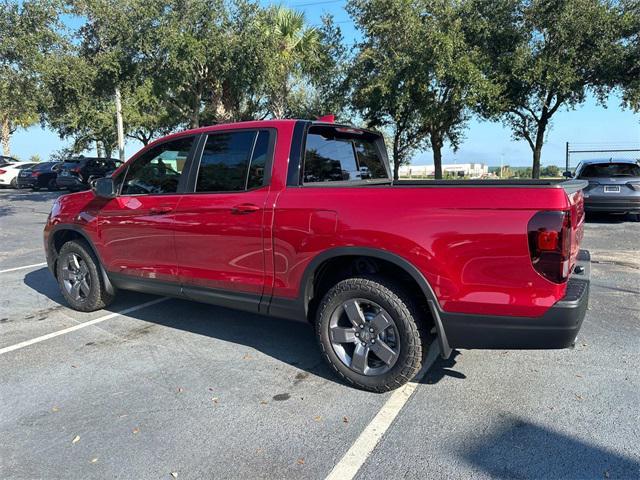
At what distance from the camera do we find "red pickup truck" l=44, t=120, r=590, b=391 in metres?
2.91

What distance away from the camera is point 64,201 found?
5.52m

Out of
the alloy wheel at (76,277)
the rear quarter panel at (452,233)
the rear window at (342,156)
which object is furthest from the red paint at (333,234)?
the alloy wheel at (76,277)

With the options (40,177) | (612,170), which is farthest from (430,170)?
(40,177)

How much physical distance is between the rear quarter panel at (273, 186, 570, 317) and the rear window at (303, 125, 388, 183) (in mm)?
477

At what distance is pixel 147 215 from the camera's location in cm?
454

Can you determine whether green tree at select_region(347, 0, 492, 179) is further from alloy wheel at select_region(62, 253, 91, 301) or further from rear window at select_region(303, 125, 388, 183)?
alloy wheel at select_region(62, 253, 91, 301)

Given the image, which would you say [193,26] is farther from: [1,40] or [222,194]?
[222,194]

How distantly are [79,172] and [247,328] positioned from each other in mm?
20926

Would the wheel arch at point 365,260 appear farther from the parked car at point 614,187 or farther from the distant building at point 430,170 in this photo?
the distant building at point 430,170

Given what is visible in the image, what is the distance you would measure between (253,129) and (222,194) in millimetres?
588

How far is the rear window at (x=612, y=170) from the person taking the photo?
36.5 ft

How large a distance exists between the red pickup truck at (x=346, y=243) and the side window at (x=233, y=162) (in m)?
0.01

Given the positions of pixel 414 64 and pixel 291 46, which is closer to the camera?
pixel 414 64

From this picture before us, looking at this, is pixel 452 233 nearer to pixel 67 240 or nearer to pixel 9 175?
pixel 67 240
